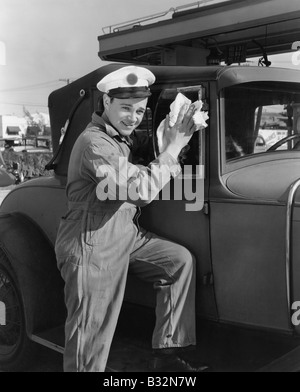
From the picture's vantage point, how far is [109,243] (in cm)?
214

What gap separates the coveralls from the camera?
211 cm

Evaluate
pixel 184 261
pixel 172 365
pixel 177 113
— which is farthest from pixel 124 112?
pixel 172 365

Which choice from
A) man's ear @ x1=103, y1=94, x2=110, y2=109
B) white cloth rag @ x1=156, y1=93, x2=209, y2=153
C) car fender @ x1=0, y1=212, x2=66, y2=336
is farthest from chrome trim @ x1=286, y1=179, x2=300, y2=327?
car fender @ x1=0, y1=212, x2=66, y2=336

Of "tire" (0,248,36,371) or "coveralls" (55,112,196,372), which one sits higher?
"coveralls" (55,112,196,372)

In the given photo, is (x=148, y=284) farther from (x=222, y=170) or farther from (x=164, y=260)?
(x=222, y=170)

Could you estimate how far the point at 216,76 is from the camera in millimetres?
2236

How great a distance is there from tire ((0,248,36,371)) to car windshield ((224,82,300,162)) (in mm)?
1542

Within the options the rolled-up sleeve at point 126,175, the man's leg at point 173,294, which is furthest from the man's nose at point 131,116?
the man's leg at point 173,294

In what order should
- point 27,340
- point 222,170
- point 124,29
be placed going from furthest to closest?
1. point 124,29
2. point 27,340
3. point 222,170

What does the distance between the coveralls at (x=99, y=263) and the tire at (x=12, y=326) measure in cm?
85

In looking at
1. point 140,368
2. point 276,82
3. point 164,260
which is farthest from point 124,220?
point 276,82

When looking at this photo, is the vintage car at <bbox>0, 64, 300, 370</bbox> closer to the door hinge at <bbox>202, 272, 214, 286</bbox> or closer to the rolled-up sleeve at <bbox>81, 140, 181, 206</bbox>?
the door hinge at <bbox>202, 272, 214, 286</bbox>

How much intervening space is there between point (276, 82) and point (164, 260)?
1.08m

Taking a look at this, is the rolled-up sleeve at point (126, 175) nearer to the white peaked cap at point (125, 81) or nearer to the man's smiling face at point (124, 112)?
the man's smiling face at point (124, 112)
